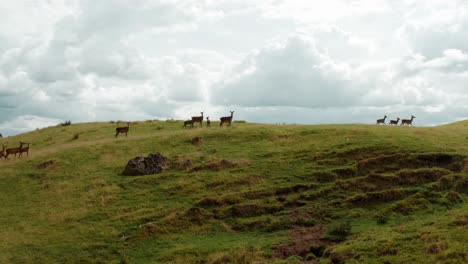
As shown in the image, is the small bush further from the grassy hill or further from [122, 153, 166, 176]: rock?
[122, 153, 166, 176]: rock

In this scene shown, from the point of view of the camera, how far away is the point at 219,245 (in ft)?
77.4

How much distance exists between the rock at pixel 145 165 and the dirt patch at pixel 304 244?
1369 cm

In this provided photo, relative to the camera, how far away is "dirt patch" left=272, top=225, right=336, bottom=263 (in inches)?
862

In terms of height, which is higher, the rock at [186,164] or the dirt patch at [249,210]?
the rock at [186,164]

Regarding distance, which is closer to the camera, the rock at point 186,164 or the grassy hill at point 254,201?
the grassy hill at point 254,201

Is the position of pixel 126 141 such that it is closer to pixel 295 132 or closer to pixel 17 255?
pixel 295 132

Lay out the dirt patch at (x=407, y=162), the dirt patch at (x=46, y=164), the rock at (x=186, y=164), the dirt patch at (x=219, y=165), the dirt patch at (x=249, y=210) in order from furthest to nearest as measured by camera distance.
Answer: the dirt patch at (x=46, y=164) → the rock at (x=186, y=164) → the dirt patch at (x=219, y=165) → the dirt patch at (x=407, y=162) → the dirt patch at (x=249, y=210)

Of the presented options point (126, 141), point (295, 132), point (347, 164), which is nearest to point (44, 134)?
point (126, 141)

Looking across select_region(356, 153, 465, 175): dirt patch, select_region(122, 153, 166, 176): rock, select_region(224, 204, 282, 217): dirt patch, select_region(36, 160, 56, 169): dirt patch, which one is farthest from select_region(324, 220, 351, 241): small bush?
select_region(36, 160, 56, 169): dirt patch

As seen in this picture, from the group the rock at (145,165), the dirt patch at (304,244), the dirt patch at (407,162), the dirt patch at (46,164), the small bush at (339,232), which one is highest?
the dirt patch at (407,162)

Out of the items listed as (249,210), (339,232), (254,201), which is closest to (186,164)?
(254,201)

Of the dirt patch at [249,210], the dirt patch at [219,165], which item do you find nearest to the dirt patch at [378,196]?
the dirt patch at [249,210]

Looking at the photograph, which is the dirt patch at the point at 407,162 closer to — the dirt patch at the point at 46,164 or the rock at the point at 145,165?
the rock at the point at 145,165

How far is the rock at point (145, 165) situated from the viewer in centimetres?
3459
